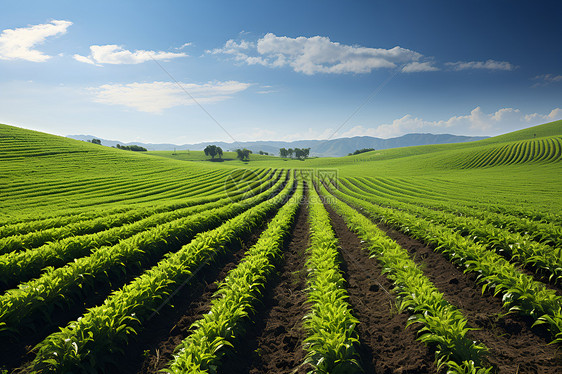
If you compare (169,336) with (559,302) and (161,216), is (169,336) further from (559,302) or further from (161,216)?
(161,216)

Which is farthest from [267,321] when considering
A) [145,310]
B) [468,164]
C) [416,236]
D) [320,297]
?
[468,164]

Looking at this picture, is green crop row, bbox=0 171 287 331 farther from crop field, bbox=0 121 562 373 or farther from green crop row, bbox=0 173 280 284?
green crop row, bbox=0 173 280 284

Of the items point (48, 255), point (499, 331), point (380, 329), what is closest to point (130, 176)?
point (48, 255)

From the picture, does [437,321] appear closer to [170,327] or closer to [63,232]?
[170,327]

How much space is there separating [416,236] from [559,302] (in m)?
6.09

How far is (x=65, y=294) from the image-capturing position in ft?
20.2

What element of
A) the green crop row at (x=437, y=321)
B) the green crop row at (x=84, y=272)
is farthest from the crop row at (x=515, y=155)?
the green crop row at (x=84, y=272)

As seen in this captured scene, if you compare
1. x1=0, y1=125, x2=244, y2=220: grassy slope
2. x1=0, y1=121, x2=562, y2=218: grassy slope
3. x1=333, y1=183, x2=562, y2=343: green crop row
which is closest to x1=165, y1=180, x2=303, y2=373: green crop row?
x1=333, y1=183, x2=562, y2=343: green crop row

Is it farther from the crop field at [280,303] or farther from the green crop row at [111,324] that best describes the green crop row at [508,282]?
the green crop row at [111,324]

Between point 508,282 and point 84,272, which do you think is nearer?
point 508,282

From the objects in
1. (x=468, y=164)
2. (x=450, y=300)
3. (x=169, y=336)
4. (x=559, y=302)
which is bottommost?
(x=169, y=336)

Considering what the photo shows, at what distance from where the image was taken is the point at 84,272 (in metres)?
6.79

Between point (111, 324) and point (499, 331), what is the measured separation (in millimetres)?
7893

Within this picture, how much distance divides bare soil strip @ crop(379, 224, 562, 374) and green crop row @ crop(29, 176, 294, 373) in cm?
696
